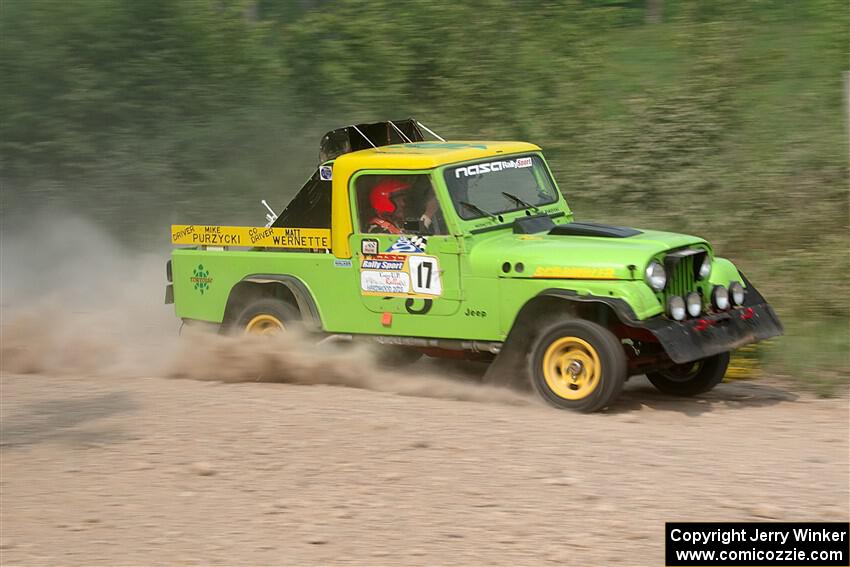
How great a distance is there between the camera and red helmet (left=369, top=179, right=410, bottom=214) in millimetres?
8906

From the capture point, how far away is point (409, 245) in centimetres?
870

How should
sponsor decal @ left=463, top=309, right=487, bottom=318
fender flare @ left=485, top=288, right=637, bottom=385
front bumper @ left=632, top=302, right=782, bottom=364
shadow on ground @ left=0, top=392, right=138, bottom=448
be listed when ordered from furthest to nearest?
sponsor decal @ left=463, top=309, right=487, bottom=318 < fender flare @ left=485, top=288, right=637, bottom=385 < front bumper @ left=632, top=302, right=782, bottom=364 < shadow on ground @ left=0, top=392, right=138, bottom=448

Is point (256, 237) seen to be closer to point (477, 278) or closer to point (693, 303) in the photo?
point (477, 278)

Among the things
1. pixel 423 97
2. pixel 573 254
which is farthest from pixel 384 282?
pixel 423 97

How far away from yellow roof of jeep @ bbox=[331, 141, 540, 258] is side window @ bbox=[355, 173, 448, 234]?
3.8 inches

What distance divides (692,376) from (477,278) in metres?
1.84

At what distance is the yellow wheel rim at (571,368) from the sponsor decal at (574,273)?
0.44 meters

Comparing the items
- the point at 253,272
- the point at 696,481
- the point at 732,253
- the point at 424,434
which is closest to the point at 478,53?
the point at 732,253

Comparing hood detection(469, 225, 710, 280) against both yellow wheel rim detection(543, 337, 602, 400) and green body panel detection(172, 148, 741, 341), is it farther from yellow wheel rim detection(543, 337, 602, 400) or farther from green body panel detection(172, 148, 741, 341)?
yellow wheel rim detection(543, 337, 602, 400)

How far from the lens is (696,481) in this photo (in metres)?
5.97

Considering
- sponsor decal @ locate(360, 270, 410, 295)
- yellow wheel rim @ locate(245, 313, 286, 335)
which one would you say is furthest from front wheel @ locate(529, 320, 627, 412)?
yellow wheel rim @ locate(245, 313, 286, 335)

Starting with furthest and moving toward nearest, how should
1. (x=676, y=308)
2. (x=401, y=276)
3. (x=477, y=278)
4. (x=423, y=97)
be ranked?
(x=423, y=97), (x=401, y=276), (x=477, y=278), (x=676, y=308)

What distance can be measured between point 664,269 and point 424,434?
2155 millimetres

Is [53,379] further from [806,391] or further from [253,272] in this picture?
[806,391]
